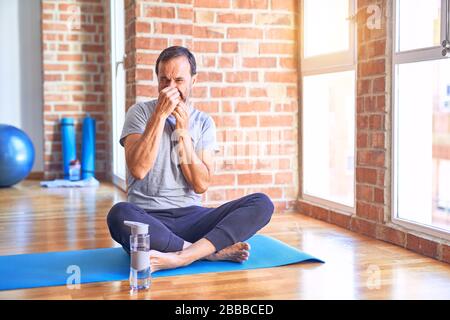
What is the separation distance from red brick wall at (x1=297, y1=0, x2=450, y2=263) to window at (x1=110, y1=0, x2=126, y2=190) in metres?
2.57

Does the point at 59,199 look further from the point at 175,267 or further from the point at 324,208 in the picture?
the point at 175,267

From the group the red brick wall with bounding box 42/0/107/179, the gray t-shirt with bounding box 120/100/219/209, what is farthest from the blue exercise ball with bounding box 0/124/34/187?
the gray t-shirt with bounding box 120/100/219/209

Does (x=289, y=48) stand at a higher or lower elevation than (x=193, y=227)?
higher

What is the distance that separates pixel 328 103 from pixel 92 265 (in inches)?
72.4

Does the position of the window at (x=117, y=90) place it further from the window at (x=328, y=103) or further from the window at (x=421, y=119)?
the window at (x=421, y=119)

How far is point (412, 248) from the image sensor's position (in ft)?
9.71

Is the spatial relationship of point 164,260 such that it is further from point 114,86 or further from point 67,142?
point 67,142

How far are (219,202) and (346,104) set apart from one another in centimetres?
99

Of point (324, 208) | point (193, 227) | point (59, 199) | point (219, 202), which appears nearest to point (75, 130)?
point (59, 199)

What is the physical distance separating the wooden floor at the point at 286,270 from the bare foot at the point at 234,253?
0.41ft

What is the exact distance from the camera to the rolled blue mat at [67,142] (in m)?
5.87

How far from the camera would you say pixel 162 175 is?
8.79 feet

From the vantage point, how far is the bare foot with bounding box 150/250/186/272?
245 centimetres

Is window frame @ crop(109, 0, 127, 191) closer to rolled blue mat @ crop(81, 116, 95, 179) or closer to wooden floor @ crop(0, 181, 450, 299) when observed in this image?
rolled blue mat @ crop(81, 116, 95, 179)
